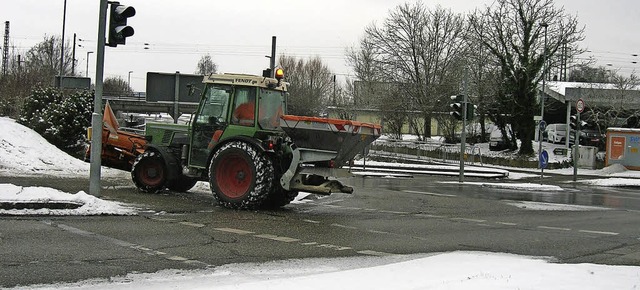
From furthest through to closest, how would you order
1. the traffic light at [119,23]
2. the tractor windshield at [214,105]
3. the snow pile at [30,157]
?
1. the snow pile at [30,157]
2. the tractor windshield at [214,105]
3. the traffic light at [119,23]

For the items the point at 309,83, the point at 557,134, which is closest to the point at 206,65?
the point at 309,83

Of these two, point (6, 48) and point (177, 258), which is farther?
point (6, 48)

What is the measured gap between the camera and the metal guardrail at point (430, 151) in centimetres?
4259

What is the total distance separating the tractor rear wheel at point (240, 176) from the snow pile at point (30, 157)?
7.80 metres

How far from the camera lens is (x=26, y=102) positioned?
1077 inches

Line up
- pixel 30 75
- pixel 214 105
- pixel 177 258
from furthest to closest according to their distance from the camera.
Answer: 1. pixel 30 75
2. pixel 214 105
3. pixel 177 258

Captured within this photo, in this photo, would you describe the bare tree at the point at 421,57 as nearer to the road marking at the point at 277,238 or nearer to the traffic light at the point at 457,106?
the traffic light at the point at 457,106

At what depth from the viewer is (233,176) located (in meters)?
13.1

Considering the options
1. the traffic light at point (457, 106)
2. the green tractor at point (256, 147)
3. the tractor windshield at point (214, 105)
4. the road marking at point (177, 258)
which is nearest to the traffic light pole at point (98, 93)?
the green tractor at point (256, 147)

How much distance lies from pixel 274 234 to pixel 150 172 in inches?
232

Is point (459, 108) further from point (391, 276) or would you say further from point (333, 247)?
point (391, 276)

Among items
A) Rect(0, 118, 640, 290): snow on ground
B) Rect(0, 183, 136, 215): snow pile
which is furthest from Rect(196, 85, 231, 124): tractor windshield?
Rect(0, 118, 640, 290): snow on ground

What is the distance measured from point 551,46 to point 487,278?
40482 millimetres

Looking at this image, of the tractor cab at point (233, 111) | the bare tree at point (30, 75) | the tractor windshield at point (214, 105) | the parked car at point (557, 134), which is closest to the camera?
the tractor cab at point (233, 111)
